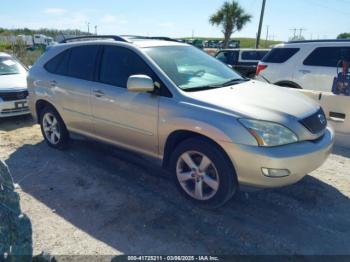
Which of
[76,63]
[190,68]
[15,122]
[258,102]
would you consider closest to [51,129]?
[76,63]

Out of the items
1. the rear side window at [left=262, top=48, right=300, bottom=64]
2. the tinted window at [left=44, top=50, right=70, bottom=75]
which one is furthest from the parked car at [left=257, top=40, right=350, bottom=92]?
the tinted window at [left=44, top=50, right=70, bottom=75]

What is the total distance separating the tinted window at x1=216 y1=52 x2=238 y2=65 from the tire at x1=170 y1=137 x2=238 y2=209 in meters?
11.3

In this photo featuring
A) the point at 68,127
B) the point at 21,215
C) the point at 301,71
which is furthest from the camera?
the point at 301,71

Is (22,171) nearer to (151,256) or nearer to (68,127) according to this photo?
(68,127)

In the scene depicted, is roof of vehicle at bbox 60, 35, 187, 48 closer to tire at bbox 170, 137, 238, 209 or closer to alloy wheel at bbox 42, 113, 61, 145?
alloy wheel at bbox 42, 113, 61, 145

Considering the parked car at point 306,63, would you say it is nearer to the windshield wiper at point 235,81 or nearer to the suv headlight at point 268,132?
the windshield wiper at point 235,81

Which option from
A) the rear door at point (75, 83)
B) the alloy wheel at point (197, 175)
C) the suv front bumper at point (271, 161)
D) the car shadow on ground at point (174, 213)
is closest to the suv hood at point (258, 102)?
the suv front bumper at point (271, 161)

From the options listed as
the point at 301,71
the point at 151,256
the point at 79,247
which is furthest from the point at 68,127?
the point at 301,71

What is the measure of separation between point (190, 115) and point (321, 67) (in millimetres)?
5238

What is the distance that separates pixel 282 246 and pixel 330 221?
2.39 feet

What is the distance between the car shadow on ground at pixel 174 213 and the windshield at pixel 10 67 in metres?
4.28

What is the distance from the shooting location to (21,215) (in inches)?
79.4

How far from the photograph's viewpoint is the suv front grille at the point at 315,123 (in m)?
3.14

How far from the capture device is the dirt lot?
9.11 feet
